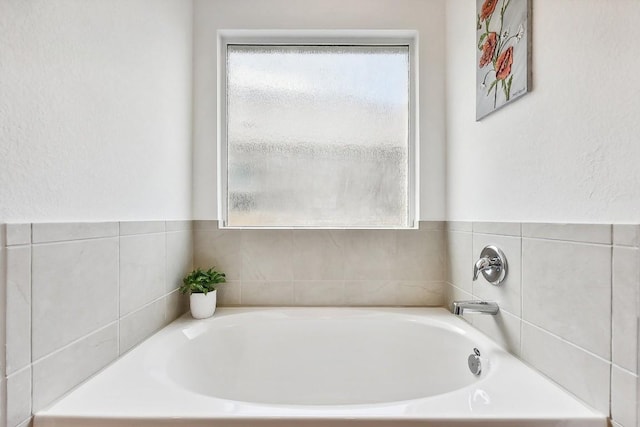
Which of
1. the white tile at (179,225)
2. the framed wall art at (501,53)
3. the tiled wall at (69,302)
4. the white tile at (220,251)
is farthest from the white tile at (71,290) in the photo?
the framed wall art at (501,53)

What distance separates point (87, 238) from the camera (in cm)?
90

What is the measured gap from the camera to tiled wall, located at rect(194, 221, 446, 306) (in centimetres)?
167

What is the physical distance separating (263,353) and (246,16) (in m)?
1.67

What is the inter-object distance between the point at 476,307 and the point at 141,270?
1.22m

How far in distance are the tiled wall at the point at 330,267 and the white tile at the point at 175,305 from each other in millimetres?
173

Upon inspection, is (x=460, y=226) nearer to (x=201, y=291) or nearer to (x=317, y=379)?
(x=317, y=379)

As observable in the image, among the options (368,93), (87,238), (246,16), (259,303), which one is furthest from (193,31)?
(259,303)

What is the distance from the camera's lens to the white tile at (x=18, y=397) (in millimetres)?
666

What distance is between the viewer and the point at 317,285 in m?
1.67

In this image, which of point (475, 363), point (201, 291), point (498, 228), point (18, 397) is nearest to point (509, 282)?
point (498, 228)

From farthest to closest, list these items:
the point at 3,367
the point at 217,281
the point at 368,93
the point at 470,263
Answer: the point at 368,93, the point at 217,281, the point at 470,263, the point at 3,367

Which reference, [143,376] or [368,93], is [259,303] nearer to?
[143,376]

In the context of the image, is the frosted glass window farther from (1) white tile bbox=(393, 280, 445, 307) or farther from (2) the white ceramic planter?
(2) the white ceramic planter

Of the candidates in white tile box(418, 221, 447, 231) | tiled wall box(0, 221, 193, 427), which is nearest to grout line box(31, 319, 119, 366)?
tiled wall box(0, 221, 193, 427)
